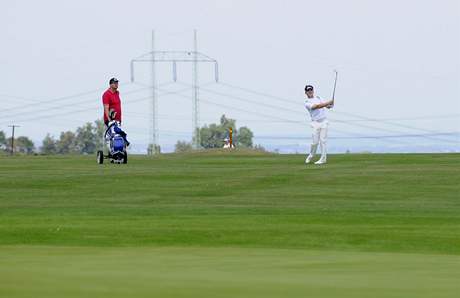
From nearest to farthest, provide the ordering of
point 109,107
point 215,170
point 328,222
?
point 328,222, point 215,170, point 109,107

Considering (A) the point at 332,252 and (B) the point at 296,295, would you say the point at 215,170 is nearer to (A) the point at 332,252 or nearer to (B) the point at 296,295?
(A) the point at 332,252

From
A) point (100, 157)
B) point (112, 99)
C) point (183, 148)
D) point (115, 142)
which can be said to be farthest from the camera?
point (183, 148)

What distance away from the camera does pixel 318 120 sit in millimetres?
38781

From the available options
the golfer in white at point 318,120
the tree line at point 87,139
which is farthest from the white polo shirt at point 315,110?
the tree line at point 87,139

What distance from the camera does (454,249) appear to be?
16.3m

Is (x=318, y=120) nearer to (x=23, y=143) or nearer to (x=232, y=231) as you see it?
(x=232, y=231)

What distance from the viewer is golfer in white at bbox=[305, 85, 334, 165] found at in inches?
1502

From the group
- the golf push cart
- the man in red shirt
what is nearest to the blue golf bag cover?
the golf push cart

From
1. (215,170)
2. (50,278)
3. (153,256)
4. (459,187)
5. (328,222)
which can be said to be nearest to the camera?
(50,278)

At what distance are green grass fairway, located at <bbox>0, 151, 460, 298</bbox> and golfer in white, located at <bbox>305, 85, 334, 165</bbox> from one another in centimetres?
285

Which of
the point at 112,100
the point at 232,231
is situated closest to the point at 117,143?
the point at 112,100

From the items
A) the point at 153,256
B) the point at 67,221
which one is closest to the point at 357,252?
the point at 153,256

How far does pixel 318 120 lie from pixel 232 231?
20.5m

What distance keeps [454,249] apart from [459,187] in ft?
38.7
